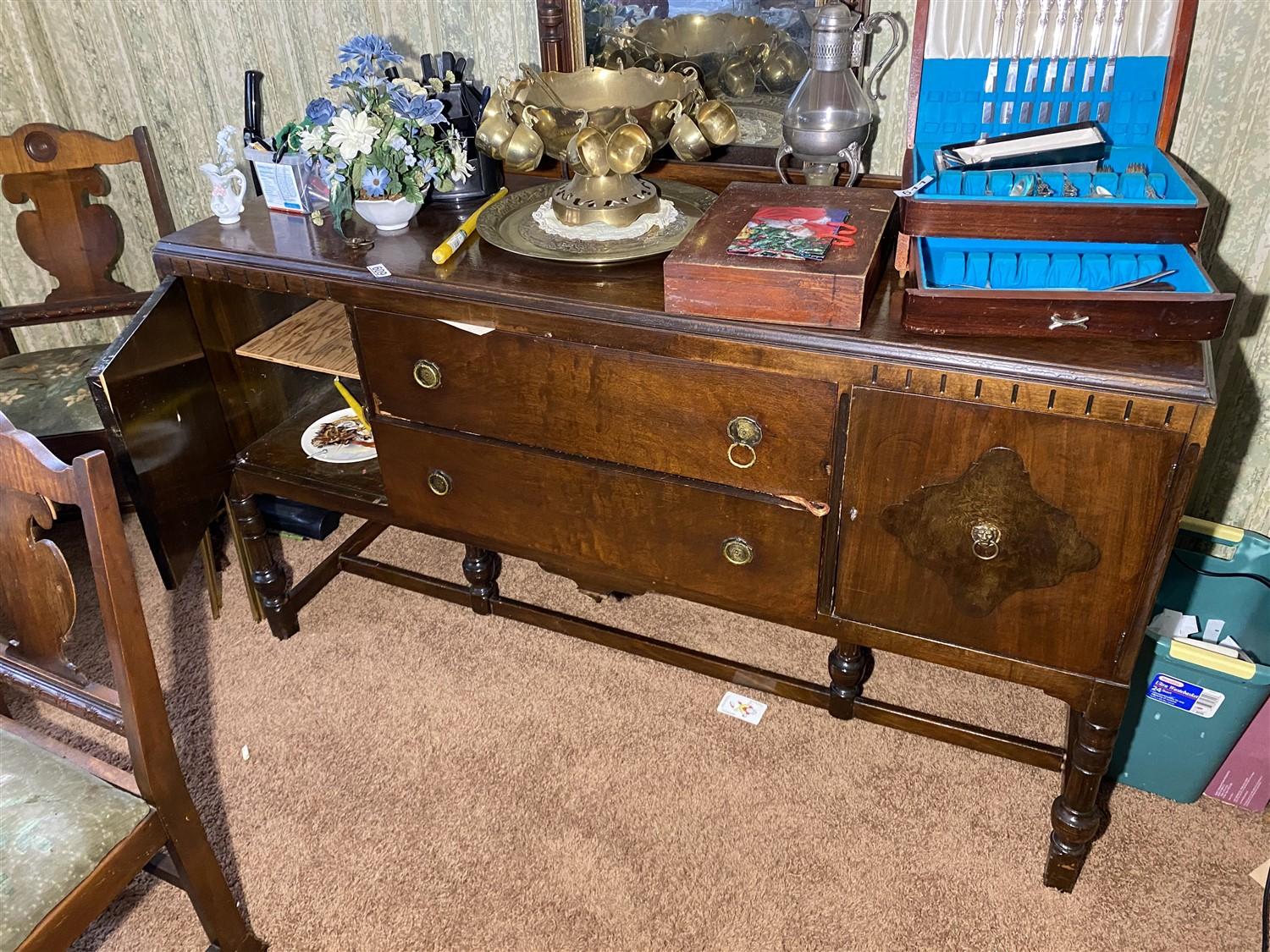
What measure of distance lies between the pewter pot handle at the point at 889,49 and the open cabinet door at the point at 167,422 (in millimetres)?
1251

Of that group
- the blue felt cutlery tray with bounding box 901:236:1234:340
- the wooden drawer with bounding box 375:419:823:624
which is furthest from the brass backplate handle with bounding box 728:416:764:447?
the blue felt cutlery tray with bounding box 901:236:1234:340

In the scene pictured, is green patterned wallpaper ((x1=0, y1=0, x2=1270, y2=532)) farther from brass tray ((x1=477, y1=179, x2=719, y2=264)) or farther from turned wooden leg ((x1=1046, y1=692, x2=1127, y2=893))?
turned wooden leg ((x1=1046, y1=692, x2=1127, y2=893))

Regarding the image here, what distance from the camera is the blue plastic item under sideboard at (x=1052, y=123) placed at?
4.33ft

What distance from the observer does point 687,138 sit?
1.54 metres

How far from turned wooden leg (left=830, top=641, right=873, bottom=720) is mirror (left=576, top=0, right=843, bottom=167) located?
90cm

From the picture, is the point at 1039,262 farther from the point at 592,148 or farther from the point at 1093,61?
the point at 592,148

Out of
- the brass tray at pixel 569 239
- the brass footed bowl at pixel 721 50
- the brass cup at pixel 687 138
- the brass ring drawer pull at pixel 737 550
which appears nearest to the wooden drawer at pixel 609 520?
the brass ring drawer pull at pixel 737 550

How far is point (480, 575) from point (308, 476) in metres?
0.42

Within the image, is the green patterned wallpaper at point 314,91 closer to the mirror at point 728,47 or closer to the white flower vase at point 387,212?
the mirror at point 728,47

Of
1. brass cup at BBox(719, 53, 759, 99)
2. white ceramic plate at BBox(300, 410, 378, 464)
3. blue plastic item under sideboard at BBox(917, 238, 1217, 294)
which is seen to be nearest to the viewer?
blue plastic item under sideboard at BBox(917, 238, 1217, 294)

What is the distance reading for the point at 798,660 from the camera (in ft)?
6.70

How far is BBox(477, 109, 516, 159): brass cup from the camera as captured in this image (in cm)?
156

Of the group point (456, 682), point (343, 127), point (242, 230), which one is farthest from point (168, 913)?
point (343, 127)

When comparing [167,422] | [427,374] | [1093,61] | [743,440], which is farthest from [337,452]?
[1093,61]
